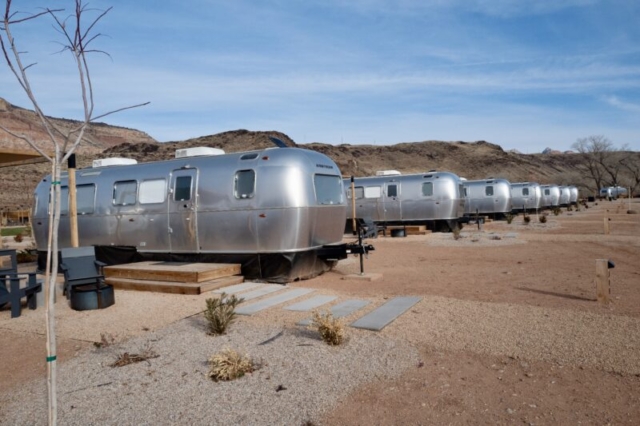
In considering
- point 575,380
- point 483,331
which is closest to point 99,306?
point 483,331

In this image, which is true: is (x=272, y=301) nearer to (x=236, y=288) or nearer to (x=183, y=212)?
(x=236, y=288)

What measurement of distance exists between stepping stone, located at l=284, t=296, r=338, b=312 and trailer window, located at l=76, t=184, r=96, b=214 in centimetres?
661

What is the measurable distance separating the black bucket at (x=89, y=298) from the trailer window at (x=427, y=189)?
15.3m

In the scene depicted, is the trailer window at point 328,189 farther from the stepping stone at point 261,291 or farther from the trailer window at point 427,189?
the trailer window at point 427,189

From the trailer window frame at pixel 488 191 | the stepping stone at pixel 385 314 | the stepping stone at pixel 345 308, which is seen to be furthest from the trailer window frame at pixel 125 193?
the trailer window frame at pixel 488 191

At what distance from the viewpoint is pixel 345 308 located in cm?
739

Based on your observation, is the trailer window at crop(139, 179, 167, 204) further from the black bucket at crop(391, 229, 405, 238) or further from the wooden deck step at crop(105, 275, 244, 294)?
the black bucket at crop(391, 229, 405, 238)

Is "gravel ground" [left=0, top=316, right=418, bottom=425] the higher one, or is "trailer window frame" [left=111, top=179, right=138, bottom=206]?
"trailer window frame" [left=111, top=179, right=138, bottom=206]

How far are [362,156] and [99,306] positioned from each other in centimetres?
7576

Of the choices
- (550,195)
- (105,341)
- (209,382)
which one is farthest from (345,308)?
(550,195)

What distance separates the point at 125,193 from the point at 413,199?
1291 cm

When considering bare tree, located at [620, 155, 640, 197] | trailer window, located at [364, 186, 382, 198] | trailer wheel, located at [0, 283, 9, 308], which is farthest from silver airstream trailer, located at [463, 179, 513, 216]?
bare tree, located at [620, 155, 640, 197]

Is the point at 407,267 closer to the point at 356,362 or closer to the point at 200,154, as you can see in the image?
the point at 200,154

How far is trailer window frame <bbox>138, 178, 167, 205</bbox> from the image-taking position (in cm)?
1088
